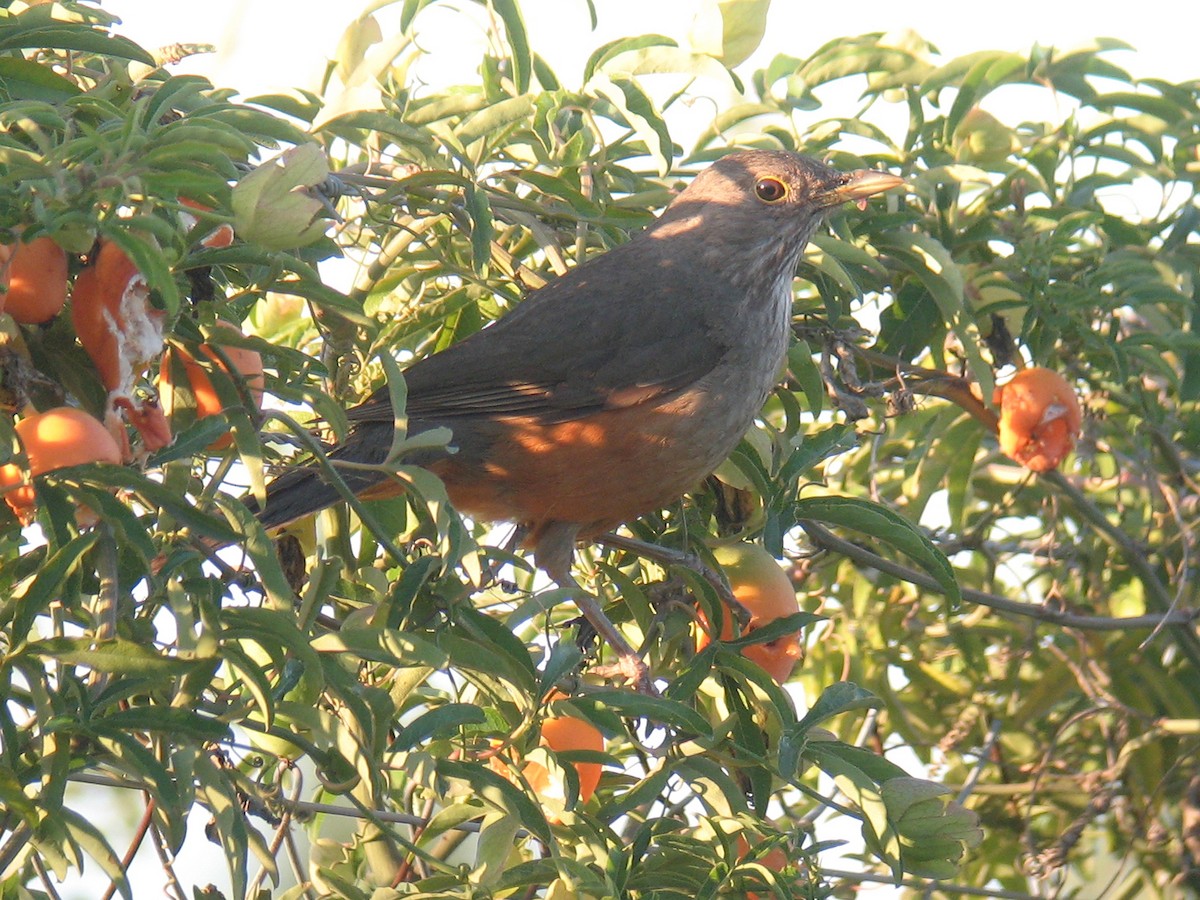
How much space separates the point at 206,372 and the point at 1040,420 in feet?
6.29

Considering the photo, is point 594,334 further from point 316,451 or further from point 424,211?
point 316,451

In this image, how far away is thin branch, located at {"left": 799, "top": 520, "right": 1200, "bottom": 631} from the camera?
9.64 feet

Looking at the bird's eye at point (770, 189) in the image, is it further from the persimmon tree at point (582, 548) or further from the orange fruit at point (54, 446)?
the orange fruit at point (54, 446)

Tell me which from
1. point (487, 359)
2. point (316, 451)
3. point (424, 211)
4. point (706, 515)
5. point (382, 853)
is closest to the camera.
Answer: point (316, 451)

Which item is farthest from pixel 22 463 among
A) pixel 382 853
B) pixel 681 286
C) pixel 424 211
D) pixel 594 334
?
pixel 681 286

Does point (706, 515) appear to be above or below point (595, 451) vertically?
below

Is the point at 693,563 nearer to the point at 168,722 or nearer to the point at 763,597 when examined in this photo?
the point at 763,597

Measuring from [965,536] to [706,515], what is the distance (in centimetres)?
94

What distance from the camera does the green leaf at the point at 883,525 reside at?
2.54 m

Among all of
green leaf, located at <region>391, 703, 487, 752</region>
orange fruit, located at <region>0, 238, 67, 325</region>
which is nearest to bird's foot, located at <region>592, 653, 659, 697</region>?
green leaf, located at <region>391, 703, 487, 752</region>

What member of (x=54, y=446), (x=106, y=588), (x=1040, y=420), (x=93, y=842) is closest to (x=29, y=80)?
A: (x=54, y=446)

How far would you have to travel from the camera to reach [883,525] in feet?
8.34

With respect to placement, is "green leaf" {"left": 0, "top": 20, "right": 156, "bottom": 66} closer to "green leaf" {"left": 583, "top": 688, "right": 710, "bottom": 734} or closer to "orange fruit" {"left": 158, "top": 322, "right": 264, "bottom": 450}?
"orange fruit" {"left": 158, "top": 322, "right": 264, "bottom": 450}

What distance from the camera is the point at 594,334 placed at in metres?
3.49
